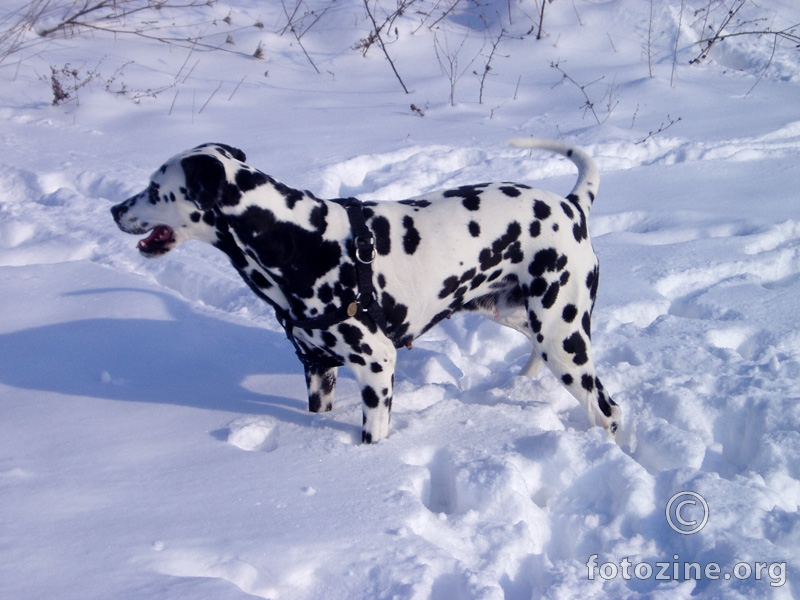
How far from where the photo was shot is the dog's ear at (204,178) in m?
2.76

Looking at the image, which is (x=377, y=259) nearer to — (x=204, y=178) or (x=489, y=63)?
(x=204, y=178)

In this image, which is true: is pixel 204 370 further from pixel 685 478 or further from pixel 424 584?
pixel 685 478

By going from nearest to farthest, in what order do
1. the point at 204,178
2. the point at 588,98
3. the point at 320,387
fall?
the point at 204,178 → the point at 320,387 → the point at 588,98

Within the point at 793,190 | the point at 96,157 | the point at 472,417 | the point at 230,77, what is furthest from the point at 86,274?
the point at 793,190

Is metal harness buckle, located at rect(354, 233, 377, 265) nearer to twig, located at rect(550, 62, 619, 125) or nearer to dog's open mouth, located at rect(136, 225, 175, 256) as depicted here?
dog's open mouth, located at rect(136, 225, 175, 256)

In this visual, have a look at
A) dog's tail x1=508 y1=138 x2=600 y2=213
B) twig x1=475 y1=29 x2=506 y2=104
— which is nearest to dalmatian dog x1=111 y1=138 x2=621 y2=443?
dog's tail x1=508 y1=138 x2=600 y2=213

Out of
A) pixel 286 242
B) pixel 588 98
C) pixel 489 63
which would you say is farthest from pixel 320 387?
pixel 489 63

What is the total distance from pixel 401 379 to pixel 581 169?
4.70 ft

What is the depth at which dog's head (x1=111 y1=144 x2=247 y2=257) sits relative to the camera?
2.79 metres

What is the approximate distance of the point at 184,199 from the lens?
2910 mm

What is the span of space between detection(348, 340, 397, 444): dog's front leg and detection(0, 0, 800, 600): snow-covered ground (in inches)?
3.5

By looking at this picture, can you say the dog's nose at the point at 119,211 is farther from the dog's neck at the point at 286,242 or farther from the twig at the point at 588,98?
the twig at the point at 588,98

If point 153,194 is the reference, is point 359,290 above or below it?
below

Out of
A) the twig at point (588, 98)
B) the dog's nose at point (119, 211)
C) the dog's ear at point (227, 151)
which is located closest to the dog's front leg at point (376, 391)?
the dog's ear at point (227, 151)
